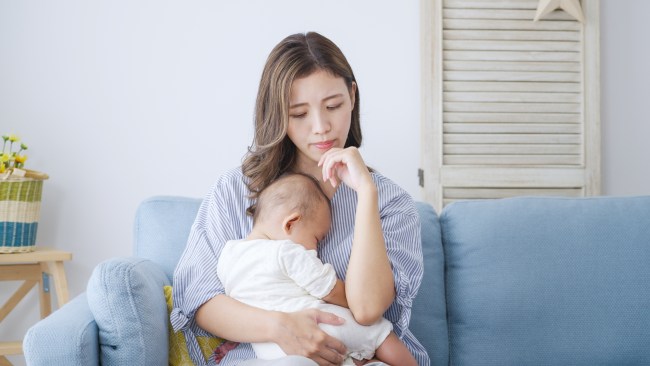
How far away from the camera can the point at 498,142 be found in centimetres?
288

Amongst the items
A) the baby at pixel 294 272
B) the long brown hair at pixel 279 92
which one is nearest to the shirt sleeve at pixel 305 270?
the baby at pixel 294 272

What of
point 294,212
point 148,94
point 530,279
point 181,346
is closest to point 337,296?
point 294,212

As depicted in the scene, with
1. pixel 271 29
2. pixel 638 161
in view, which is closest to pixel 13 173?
pixel 271 29

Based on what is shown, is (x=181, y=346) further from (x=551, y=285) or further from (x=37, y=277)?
(x=37, y=277)

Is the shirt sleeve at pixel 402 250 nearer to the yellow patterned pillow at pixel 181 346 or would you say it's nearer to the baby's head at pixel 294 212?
the baby's head at pixel 294 212

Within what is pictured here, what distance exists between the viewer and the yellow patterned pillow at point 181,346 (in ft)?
5.30

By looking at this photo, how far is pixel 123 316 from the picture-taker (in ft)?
4.61

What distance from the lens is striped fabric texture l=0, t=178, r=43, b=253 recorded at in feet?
8.18

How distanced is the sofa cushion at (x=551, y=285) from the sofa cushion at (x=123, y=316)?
0.82 m

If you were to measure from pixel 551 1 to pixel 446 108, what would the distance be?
57 cm

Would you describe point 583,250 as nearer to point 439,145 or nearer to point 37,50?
point 439,145

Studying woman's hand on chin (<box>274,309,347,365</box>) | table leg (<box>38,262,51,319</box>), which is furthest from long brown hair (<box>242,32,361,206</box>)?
table leg (<box>38,262,51,319</box>)

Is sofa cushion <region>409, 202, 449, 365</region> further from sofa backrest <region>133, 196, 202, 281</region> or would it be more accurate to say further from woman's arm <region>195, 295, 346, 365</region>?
sofa backrest <region>133, 196, 202, 281</region>

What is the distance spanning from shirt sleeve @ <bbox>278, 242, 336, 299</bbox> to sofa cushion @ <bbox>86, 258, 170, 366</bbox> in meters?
0.29
